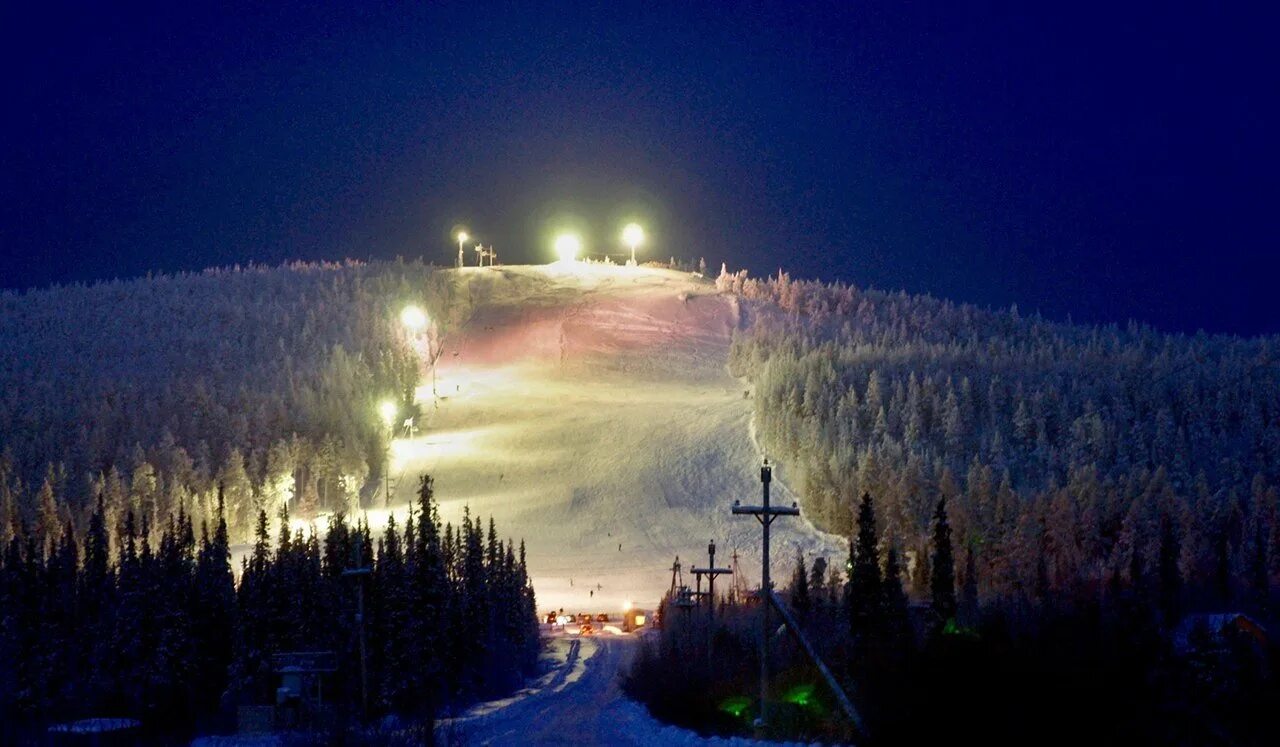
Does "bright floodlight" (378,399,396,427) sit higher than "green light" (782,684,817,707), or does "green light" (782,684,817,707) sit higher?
"bright floodlight" (378,399,396,427)

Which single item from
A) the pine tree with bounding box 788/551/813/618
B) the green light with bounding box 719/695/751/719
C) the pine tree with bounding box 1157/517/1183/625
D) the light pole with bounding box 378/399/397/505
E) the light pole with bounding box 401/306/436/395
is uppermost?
the light pole with bounding box 401/306/436/395

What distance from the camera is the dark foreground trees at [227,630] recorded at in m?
49.6

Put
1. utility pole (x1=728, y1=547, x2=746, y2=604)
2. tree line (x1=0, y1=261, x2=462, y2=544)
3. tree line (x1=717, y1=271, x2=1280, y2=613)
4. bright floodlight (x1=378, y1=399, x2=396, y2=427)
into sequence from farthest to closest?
bright floodlight (x1=378, y1=399, x2=396, y2=427), tree line (x1=0, y1=261, x2=462, y2=544), tree line (x1=717, y1=271, x2=1280, y2=613), utility pole (x1=728, y1=547, x2=746, y2=604)

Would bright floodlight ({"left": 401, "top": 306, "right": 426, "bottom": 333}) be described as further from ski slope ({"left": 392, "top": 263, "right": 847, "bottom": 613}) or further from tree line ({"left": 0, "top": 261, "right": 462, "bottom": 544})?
ski slope ({"left": 392, "top": 263, "right": 847, "bottom": 613})

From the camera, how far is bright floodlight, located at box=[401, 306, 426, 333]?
155688mm

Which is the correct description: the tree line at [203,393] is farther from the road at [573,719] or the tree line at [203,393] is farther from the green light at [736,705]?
the green light at [736,705]

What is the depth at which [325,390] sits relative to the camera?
136 m

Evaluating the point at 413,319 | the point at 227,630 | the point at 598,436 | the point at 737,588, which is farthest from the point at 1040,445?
the point at 227,630

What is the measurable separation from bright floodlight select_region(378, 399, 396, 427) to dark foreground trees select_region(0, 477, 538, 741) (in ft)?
190

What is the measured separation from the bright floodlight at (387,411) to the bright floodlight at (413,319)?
20500mm

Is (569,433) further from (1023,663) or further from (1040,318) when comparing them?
(1023,663)

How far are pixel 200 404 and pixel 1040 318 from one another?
9626 centimetres

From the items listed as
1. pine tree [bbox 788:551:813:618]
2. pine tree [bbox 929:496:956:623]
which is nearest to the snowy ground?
pine tree [bbox 788:551:813:618]

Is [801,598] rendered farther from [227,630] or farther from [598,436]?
[598,436]
